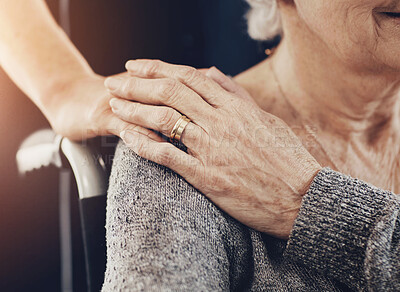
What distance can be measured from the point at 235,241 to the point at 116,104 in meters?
0.36

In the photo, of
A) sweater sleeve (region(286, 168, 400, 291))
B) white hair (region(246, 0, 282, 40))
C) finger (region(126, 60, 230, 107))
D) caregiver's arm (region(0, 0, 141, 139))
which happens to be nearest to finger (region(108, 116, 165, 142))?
caregiver's arm (region(0, 0, 141, 139))

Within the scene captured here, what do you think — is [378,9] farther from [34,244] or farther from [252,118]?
[34,244]

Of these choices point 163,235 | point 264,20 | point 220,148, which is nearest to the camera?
point 163,235

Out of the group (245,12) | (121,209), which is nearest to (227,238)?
(121,209)

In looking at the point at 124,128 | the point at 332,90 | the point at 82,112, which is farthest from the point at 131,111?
the point at 332,90

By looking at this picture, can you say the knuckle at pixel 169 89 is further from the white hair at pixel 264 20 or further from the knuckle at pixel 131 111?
the white hair at pixel 264 20

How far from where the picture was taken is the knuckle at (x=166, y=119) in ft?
2.34

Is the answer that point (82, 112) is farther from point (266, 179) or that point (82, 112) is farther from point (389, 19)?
point (389, 19)

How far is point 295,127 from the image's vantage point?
1001 mm

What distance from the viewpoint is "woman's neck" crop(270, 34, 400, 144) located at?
96cm

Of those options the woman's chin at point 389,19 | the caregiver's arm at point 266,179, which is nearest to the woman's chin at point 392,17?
the woman's chin at point 389,19

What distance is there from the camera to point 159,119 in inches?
28.2

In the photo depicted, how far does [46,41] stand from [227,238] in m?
0.62

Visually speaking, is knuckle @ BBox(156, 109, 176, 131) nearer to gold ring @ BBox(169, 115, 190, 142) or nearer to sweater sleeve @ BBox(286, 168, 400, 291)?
gold ring @ BBox(169, 115, 190, 142)
